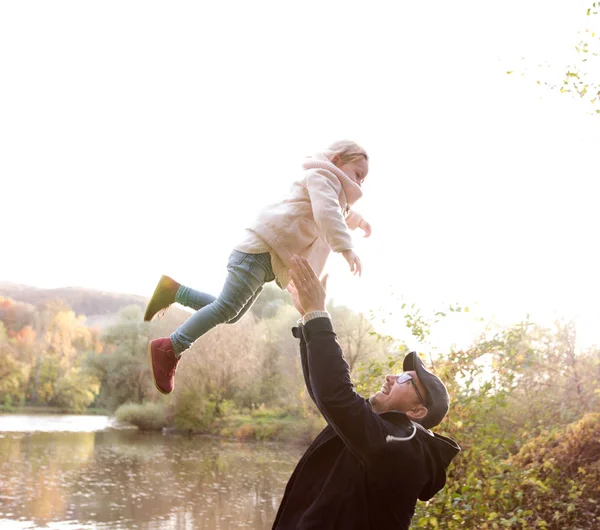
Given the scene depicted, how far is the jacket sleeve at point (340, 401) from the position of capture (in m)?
1.78

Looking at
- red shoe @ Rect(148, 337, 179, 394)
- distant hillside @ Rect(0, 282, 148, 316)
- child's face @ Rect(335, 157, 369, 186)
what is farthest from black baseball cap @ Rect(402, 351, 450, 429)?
distant hillside @ Rect(0, 282, 148, 316)

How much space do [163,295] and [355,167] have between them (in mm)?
801

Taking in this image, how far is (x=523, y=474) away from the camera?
16.4 feet

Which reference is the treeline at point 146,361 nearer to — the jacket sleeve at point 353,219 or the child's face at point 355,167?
the jacket sleeve at point 353,219

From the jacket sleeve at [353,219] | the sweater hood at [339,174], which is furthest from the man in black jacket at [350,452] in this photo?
the jacket sleeve at [353,219]

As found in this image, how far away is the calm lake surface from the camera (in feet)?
40.9

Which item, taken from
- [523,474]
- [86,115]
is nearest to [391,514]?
[523,474]

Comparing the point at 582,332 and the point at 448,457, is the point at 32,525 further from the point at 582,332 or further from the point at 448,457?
the point at 448,457

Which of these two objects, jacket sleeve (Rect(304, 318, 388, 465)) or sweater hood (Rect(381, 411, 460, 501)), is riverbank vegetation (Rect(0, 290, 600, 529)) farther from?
jacket sleeve (Rect(304, 318, 388, 465))

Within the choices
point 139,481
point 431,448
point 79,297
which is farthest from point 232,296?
point 79,297

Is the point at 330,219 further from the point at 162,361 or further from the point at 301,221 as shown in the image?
the point at 162,361

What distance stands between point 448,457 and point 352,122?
1466 centimetres

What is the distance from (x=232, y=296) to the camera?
227cm

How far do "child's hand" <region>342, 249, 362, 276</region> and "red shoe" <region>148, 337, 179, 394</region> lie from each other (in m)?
0.64
